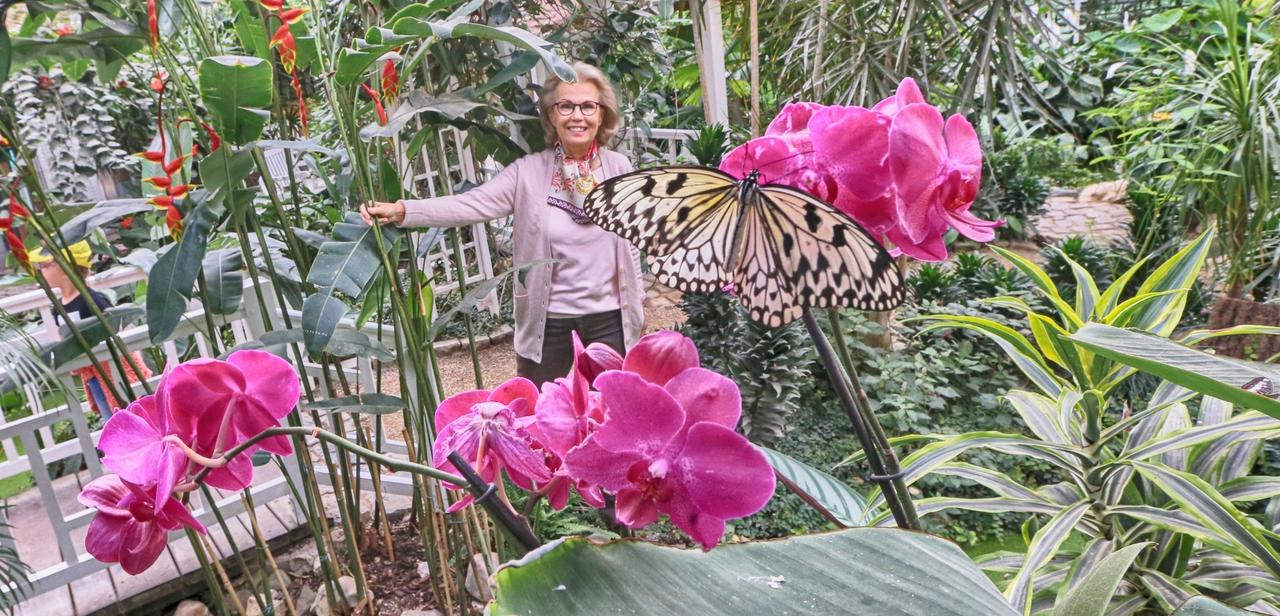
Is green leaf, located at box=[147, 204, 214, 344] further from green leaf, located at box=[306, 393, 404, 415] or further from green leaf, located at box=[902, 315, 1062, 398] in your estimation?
green leaf, located at box=[902, 315, 1062, 398]

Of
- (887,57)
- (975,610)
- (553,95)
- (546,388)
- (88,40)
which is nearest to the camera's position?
(975,610)

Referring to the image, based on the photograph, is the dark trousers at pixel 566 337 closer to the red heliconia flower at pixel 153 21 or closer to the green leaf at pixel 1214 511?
the red heliconia flower at pixel 153 21

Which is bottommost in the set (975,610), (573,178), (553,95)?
(975,610)

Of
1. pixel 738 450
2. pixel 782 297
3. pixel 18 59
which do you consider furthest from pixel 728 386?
pixel 18 59

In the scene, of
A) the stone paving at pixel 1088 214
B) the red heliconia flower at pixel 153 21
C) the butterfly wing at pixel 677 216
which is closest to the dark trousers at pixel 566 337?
the red heliconia flower at pixel 153 21

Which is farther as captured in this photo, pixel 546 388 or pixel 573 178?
pixel 573 178

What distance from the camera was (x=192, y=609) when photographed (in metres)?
2.12

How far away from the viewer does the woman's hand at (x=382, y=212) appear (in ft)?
4.19

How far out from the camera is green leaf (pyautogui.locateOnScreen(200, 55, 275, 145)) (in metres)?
1.11

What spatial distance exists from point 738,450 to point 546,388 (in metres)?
0.10

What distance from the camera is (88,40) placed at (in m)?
1.19

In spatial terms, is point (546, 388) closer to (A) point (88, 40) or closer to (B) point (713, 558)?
(B) point (713, 558)

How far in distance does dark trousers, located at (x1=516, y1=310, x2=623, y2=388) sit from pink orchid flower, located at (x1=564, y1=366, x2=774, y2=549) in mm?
1814

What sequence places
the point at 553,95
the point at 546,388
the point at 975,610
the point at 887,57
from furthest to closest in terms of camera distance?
1. the point at 887,57
2. the point at 553,95
3. the point at 546,388
4. the point at 975,610
